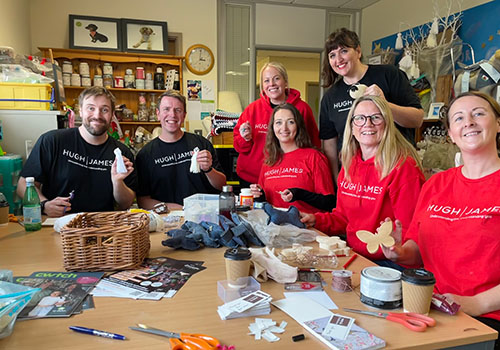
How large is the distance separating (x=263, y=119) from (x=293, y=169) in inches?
25.6

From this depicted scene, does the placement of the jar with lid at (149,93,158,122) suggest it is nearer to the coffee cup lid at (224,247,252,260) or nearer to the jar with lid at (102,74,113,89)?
the jar with lid at (102,74,113,89)

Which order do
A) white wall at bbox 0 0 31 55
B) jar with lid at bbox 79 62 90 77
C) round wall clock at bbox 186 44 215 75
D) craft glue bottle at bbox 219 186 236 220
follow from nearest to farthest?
craft glue bottle at bbox 219 186 236 220, white wall at bbox 0 0 31 55, jar with lid at bbox 79 62 90 77, round wall clock at bbox 186 44 215 75

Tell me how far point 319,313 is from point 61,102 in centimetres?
331

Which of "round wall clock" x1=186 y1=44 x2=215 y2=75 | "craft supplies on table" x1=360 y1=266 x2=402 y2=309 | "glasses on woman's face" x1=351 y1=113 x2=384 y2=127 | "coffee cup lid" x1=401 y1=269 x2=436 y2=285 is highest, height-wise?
"round wall clock" x1=186 y1=44 x2=215 y2=75

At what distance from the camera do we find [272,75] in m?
2.64

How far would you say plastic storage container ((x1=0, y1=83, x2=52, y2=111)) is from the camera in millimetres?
2627

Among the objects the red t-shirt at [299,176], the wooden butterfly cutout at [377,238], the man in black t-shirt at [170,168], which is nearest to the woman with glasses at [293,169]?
the red t-shirt at [299,176]

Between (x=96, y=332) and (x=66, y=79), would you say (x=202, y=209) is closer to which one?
(x=96, y=332)

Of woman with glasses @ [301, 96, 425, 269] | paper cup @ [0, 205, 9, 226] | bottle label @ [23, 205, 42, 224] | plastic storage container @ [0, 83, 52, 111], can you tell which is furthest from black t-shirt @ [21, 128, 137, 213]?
woman with glasses @ [301, 96, 425, 269]

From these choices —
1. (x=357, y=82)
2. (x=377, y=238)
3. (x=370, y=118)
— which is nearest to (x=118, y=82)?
(x=357, y=82)

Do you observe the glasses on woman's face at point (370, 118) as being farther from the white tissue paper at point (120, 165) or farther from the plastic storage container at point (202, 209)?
the white tissue paper at point (120, 165)

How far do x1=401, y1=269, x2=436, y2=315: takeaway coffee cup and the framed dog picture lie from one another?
4608 millimetres

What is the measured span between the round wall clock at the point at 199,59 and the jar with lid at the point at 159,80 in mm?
427

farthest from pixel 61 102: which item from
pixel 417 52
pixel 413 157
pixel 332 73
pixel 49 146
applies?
pixel 417 52
